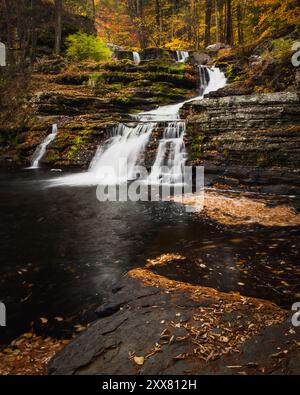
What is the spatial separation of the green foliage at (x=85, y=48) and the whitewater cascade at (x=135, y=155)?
11469 millimetres

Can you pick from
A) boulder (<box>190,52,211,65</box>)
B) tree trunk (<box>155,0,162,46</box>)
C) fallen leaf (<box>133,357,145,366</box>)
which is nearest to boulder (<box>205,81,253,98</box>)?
boulder (<box>190,52,211,65</box>)

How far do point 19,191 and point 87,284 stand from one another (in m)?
7.35

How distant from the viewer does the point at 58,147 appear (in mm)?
15531

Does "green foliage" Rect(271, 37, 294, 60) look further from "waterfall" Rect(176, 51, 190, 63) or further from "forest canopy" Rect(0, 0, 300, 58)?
"waterfall" Rect(176, 51, 190, 63)

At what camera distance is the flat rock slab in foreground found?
2928 mm

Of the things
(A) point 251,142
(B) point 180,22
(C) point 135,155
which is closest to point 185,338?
(A) point 251,142

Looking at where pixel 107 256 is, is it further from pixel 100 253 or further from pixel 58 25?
pixel 58 25

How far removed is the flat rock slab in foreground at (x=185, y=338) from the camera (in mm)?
2928

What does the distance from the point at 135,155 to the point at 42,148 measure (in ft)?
17.6

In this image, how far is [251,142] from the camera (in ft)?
36.2

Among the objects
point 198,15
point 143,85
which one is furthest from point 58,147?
point 198,15

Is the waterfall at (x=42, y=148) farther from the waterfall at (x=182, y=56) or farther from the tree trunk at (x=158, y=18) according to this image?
the tree trunk at (x=158, y=18)
